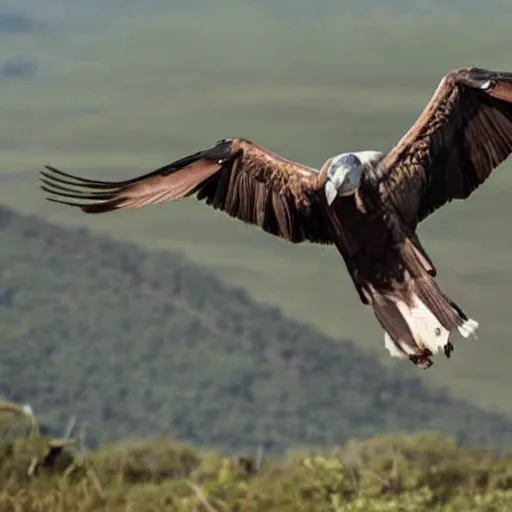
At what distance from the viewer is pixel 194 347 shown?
54.6ft

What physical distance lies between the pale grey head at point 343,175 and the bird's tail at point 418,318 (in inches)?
8.9

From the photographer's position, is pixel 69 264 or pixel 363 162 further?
pixel 69 264

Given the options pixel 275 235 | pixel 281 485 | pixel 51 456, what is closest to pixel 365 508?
pixel 281 485

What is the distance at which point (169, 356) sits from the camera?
55.3 feet

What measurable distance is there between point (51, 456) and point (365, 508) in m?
1.48

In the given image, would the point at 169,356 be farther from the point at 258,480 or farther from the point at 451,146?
A: the point at 451,146

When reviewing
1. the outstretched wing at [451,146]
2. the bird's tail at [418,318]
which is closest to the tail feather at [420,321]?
the bird's tail at [418,318]

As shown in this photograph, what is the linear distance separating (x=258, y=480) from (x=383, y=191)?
4481 millimetres

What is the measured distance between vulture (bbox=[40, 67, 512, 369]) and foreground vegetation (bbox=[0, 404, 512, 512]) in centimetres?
344

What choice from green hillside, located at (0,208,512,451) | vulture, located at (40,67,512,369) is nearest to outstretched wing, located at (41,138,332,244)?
vulture, located at (40,67,512,369)

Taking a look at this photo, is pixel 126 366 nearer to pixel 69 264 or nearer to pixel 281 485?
pixel 69 264

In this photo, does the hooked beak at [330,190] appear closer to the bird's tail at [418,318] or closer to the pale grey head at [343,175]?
the pale grey head at [343,175]

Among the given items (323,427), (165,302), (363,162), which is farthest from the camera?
(165,302)

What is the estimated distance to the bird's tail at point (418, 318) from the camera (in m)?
2.76
